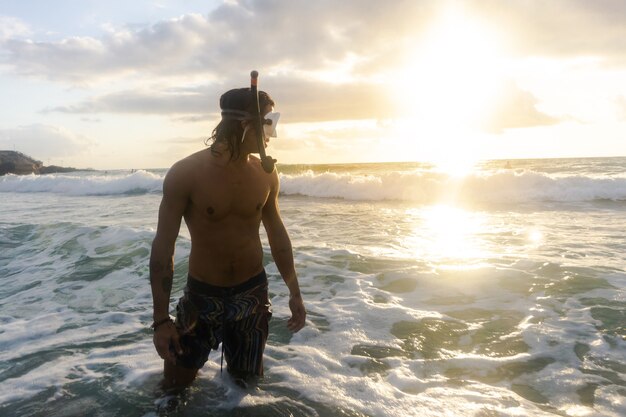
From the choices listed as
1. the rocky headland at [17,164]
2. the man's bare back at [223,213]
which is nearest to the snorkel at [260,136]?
the man's bare back at [223,213]

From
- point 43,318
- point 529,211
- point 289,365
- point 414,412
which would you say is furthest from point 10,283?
point 529,211

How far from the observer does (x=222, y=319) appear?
136 inches

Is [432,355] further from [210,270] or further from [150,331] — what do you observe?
[150,331]

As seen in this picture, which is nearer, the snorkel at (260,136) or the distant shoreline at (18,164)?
the snorkel at (260,136)

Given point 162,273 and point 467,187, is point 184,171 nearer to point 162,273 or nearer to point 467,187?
point 162,273

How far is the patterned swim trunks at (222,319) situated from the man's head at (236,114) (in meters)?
0.95

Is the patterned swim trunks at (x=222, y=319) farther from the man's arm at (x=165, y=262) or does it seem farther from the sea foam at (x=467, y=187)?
the sea foam at (x=467, y=187)

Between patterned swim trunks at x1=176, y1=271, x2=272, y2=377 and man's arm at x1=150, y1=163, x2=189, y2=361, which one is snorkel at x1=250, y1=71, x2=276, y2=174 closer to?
man's arm at x1=150, y1=163, x2=189, y2=361

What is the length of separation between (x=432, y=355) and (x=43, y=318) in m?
4.42

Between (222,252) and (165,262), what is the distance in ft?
1.50

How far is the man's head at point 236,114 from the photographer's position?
3.12 metres

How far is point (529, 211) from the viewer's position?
1510cm

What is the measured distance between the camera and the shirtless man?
3.04 metres

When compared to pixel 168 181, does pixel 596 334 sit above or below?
below
